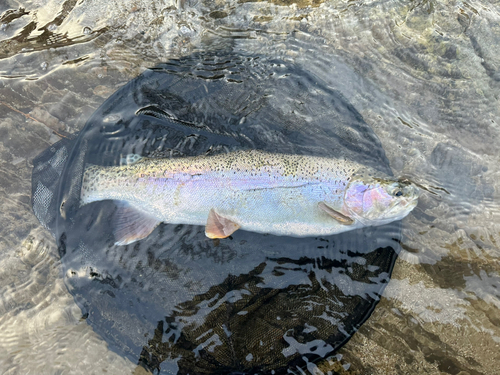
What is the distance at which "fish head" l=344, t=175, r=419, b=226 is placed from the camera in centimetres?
300

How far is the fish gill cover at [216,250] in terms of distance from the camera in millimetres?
2824

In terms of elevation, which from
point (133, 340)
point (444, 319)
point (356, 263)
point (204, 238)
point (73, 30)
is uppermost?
point (73, 30)

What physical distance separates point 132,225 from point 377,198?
2304 millimetres

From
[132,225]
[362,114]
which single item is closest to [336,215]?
[362,114]

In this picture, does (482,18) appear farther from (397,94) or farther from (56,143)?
(56,143)

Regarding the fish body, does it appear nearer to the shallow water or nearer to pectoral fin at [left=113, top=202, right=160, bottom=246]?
pectoral fin at [left=113, top=202, right=160, bottom=246]

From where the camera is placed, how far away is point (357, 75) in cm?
380

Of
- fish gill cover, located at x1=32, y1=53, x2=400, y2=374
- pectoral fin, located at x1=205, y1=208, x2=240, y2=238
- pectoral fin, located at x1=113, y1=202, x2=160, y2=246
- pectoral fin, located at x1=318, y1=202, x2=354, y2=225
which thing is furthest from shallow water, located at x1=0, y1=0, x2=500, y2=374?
pectoral fin, located at x1=205, y1=208, x2=240, y2=238

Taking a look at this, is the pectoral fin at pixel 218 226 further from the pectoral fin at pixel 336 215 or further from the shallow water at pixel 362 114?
the shallow water at pixel 362 114

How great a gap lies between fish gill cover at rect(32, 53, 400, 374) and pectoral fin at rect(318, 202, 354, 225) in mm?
185

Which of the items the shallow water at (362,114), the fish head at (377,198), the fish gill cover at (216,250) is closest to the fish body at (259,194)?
the fish head at (377,198)

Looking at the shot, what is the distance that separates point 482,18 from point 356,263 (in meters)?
3.38

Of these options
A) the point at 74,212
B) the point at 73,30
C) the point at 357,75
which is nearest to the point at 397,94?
the point at 357,75

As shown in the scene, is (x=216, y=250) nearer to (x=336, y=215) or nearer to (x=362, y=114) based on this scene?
(x=336, y=215)
